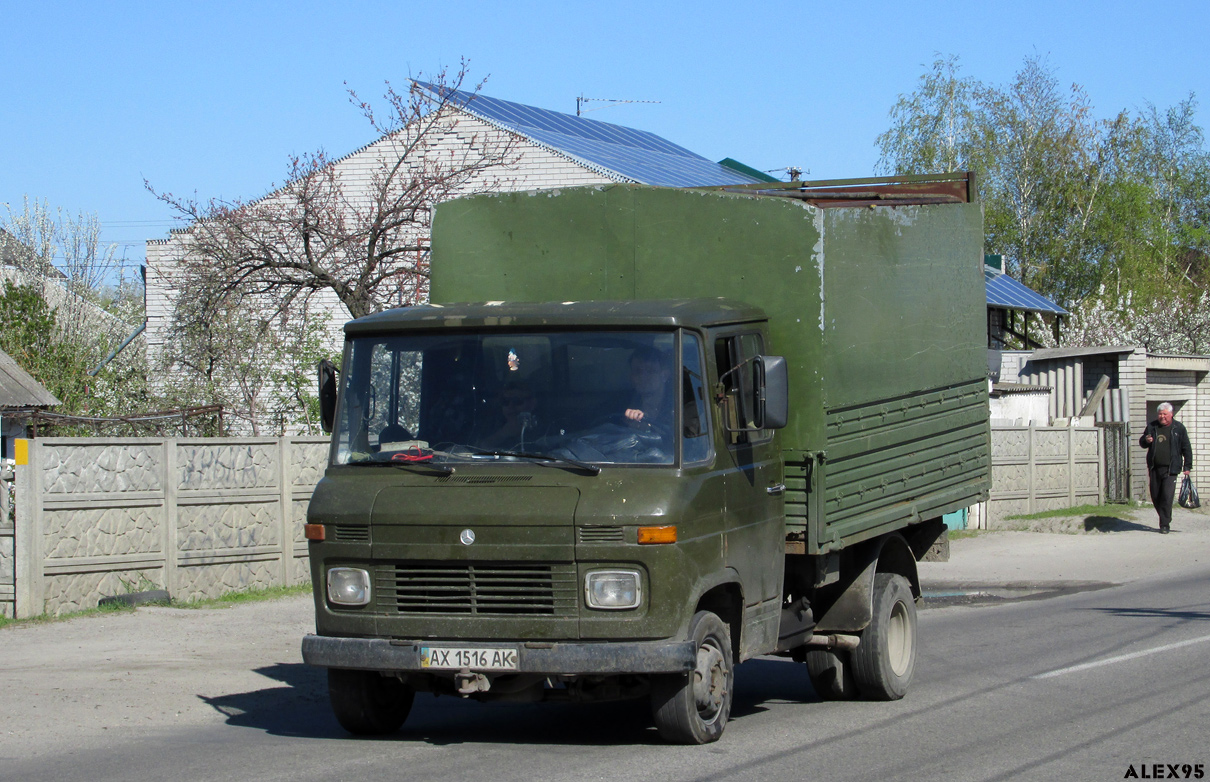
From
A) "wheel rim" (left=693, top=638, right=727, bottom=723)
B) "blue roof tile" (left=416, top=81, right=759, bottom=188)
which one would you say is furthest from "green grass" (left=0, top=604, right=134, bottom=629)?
"blue roof tile" (left=416, top=81, right=759, bottom=188)

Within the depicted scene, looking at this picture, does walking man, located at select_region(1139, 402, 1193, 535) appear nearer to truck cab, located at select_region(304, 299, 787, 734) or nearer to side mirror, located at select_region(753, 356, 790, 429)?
truck cab, located at select_region(304, 299, 787, 734)

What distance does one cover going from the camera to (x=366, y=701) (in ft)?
23.2

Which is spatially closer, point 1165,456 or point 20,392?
point 20,392

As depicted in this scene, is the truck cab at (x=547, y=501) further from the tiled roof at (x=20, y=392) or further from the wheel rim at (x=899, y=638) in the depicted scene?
the tiled roof at (x=20, y=392)

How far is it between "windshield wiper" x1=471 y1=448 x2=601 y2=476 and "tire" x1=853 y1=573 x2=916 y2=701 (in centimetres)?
274

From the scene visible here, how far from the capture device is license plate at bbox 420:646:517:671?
623cm

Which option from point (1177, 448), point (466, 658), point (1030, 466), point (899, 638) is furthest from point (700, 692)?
point (1030, 466)

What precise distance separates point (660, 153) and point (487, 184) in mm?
8106

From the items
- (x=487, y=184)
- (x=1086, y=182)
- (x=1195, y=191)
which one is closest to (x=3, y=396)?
(x=487, y=184)

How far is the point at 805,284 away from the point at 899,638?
2753mm

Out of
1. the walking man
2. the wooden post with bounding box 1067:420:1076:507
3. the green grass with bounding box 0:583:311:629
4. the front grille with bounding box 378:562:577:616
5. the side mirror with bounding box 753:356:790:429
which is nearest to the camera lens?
the front grille with bounding box 378:562:577:616

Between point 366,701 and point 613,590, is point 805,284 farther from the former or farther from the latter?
point 366,701

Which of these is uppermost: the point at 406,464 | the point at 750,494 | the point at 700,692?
the point at 406,464

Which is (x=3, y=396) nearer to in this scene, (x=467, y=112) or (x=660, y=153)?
(x=467, y=112)
